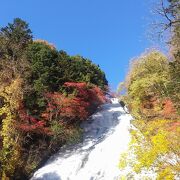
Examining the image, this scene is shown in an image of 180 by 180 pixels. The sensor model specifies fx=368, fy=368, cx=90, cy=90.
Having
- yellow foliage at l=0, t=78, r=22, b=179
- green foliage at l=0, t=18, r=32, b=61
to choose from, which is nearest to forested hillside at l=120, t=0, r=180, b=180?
yellow foliage at l=0, t=78, r=22, b=179

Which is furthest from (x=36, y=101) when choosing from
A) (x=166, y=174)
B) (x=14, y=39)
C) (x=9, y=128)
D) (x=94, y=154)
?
(x=166, y=174)

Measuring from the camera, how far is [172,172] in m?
12.2

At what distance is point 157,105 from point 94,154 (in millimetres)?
7120

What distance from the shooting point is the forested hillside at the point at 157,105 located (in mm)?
12188

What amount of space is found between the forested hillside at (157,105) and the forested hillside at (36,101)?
3.92 meters

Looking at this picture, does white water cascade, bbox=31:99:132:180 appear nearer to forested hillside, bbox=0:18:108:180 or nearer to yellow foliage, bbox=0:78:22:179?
forested hillside, bbox=0:18:108:180

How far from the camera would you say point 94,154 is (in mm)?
25203

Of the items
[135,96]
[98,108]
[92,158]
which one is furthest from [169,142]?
[98,108]

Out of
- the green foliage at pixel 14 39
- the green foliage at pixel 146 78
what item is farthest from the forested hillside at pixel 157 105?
the green foliage at pixel 14 39

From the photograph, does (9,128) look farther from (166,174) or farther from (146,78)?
(146,78)

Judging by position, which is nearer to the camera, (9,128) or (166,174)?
(166,174)

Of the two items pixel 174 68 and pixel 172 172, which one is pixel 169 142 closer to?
pixel 172 172

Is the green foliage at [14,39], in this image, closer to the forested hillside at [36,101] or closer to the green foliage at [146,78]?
the forested hillside at [36,101]

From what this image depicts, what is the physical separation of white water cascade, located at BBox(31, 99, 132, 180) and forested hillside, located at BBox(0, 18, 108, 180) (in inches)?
35.2
